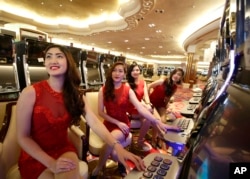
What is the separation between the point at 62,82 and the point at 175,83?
7.66ft

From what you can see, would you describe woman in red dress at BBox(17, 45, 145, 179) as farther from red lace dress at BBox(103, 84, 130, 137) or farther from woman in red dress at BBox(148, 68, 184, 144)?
woman in red dress at BBox(148, 68, 184, 144)

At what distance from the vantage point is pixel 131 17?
8.22m

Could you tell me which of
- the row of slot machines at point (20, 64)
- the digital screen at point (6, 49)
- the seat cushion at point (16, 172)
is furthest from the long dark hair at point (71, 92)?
the digital screen at point (6, 49)

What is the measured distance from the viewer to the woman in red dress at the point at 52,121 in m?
1.26

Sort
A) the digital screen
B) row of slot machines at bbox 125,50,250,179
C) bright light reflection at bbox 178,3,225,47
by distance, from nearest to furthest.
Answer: row of slot machines at bbox 125,50,250,179, the digital screen, bright light reflection at bbox 178,3,225,47

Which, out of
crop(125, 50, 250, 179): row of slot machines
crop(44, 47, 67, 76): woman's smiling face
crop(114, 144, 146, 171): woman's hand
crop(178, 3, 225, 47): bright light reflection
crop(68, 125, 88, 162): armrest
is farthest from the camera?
crop(178, 3, 225, 47): bright light reflection

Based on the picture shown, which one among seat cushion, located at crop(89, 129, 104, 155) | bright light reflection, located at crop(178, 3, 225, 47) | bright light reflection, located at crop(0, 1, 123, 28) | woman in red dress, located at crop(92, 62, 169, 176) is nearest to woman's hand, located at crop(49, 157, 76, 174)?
seat cushion, located at crop(89, 129, 104, 155)

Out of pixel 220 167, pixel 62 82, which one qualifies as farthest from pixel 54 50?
pixel 220 167

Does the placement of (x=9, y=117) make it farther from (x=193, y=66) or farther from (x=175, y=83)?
(x=193, y=66)

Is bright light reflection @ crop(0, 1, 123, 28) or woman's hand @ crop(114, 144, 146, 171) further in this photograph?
bright light reflection @ crop(0, 1, 123, 28)

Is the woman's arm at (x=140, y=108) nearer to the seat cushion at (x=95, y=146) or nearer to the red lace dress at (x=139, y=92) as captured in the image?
the seat cushion at (x=95, y=146)

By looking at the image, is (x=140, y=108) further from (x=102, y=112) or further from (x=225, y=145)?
(x=225, y=145)

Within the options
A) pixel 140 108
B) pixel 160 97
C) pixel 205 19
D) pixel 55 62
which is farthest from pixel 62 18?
pixel 55 62

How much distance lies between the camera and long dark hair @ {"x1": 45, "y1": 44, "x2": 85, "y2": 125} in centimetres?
148
